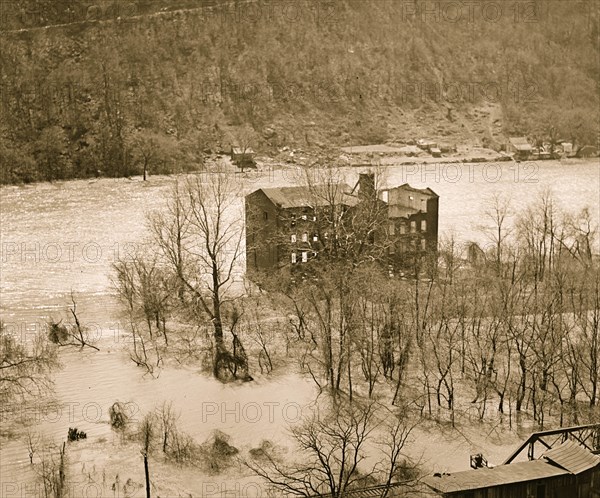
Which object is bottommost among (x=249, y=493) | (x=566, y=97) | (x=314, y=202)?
(x=249, y=493)

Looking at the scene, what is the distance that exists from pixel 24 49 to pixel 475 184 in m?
40.3

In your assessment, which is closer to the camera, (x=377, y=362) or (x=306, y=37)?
(x=377, y=362)

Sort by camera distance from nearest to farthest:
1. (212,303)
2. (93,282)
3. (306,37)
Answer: (212,303) < (93,282) < (306,37)

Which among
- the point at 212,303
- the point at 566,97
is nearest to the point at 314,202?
the point at 212,303

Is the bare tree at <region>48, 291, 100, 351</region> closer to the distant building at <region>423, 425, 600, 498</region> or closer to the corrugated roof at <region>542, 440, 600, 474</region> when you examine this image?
the distant building at <region>423, 425, 600, 498</region>

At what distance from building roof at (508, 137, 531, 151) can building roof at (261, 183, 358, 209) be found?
32.9m

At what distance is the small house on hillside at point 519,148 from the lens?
5770 centimetres

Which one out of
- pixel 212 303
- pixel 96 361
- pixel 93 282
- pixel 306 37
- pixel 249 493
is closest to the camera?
pixel 249 493

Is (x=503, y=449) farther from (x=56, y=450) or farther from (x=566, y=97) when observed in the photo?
(x=566, y=97)

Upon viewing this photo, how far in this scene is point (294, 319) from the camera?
24.8 m

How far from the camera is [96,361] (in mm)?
22969

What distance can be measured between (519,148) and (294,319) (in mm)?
37451

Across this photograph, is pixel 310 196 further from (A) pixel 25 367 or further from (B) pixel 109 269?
(A) pixel 25 367

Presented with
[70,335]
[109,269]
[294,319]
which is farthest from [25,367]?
[109,269]
